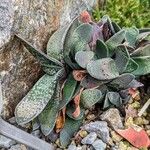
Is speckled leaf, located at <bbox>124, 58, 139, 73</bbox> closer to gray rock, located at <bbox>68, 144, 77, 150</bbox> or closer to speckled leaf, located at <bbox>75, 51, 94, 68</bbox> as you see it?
speckled leaf, located at <bbox>75, 51, 94, 68</bbox>

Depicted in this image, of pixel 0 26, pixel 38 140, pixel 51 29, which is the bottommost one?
pixel 38 140

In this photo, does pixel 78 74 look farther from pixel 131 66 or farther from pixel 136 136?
pixel 136 136

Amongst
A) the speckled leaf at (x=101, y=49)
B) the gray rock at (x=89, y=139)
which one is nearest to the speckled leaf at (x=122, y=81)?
the speckled leaf at (x=101, y=49)

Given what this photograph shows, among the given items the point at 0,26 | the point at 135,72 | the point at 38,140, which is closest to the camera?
the point at 0,26

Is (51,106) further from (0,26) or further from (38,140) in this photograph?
(0,26)

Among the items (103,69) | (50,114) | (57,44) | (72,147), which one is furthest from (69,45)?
(72,147)

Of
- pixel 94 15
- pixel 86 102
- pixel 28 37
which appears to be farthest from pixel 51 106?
pixel 94 15

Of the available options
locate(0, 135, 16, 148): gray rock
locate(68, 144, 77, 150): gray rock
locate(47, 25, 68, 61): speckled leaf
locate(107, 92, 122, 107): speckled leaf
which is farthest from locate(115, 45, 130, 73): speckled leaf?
locate(0, 135, 16, 148): gray rock
